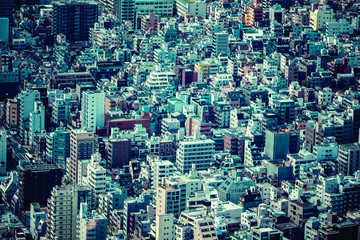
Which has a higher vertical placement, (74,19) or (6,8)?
(6,8)

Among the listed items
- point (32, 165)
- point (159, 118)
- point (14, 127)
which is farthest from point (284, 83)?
point (32, 165)

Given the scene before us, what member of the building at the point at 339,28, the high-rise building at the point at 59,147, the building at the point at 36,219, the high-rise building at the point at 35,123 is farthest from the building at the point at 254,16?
the building at the point at 36,219

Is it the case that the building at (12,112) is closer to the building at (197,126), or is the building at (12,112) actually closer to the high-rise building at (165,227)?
the building at (197,126)

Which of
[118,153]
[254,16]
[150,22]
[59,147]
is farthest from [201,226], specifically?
[254,16]

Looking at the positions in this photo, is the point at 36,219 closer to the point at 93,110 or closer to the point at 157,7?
the point at 93,110

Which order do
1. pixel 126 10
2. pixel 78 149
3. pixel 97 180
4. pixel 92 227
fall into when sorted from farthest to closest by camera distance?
pixel 126 10
pixel 78 149
pixel 97 180
pixel 92 227

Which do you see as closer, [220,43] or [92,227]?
[92,227]
